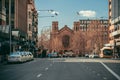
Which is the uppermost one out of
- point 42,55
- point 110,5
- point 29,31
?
point 110,5

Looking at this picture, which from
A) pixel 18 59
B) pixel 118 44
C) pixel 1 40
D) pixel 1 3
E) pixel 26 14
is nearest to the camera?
pixel 18 59

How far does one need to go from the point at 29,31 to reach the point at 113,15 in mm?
40581

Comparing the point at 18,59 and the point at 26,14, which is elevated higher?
the point at 26,14

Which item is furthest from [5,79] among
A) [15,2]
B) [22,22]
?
[22,22]

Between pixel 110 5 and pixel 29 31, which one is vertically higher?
pixel 110 5

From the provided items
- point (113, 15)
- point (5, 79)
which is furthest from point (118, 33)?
point (5, 79)

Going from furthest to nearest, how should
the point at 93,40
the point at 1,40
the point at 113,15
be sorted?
the point at 93,40, the point at 113,15, the point at 1,40

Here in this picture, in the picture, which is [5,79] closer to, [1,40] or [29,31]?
[1,40]

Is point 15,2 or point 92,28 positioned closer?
point 15,2

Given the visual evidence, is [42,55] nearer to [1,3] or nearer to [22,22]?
[22,22]

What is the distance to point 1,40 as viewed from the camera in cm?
6575

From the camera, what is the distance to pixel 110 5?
145250 millimetres

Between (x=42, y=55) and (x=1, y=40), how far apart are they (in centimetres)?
4453

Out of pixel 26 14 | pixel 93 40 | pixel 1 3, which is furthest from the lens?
pixel 93 40
